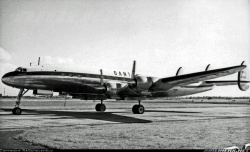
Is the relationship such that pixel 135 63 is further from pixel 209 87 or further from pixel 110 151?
pixel 110 151

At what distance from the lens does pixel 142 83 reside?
18.3m

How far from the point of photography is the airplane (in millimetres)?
18125

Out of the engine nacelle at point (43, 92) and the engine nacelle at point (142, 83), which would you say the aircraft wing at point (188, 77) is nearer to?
the engine nacelle at point (142, 83)

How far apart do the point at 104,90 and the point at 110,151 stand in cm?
1401

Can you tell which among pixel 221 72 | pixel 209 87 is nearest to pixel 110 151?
pixel 221 72

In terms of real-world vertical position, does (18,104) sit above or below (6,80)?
below

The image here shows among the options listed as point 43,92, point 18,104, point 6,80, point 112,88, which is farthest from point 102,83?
point 6,80

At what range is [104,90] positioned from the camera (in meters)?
20.2

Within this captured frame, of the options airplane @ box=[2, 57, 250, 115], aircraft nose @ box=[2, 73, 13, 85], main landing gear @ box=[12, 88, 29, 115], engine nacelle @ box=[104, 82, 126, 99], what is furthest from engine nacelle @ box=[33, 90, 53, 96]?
engine nacelle @ box=[104, 82, 126, 99]

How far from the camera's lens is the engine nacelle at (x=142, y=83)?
60.1 feet

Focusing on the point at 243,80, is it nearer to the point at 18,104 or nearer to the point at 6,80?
the point at 18,104

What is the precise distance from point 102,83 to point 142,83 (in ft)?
13.6

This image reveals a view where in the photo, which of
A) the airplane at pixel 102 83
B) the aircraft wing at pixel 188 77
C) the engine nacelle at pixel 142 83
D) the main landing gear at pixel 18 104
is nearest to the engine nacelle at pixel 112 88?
the airplane at pixel 102 83

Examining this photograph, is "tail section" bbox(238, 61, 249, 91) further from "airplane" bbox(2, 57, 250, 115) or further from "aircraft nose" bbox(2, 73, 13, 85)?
"aircraft nose" bbox(2, 73, 13, 85)
